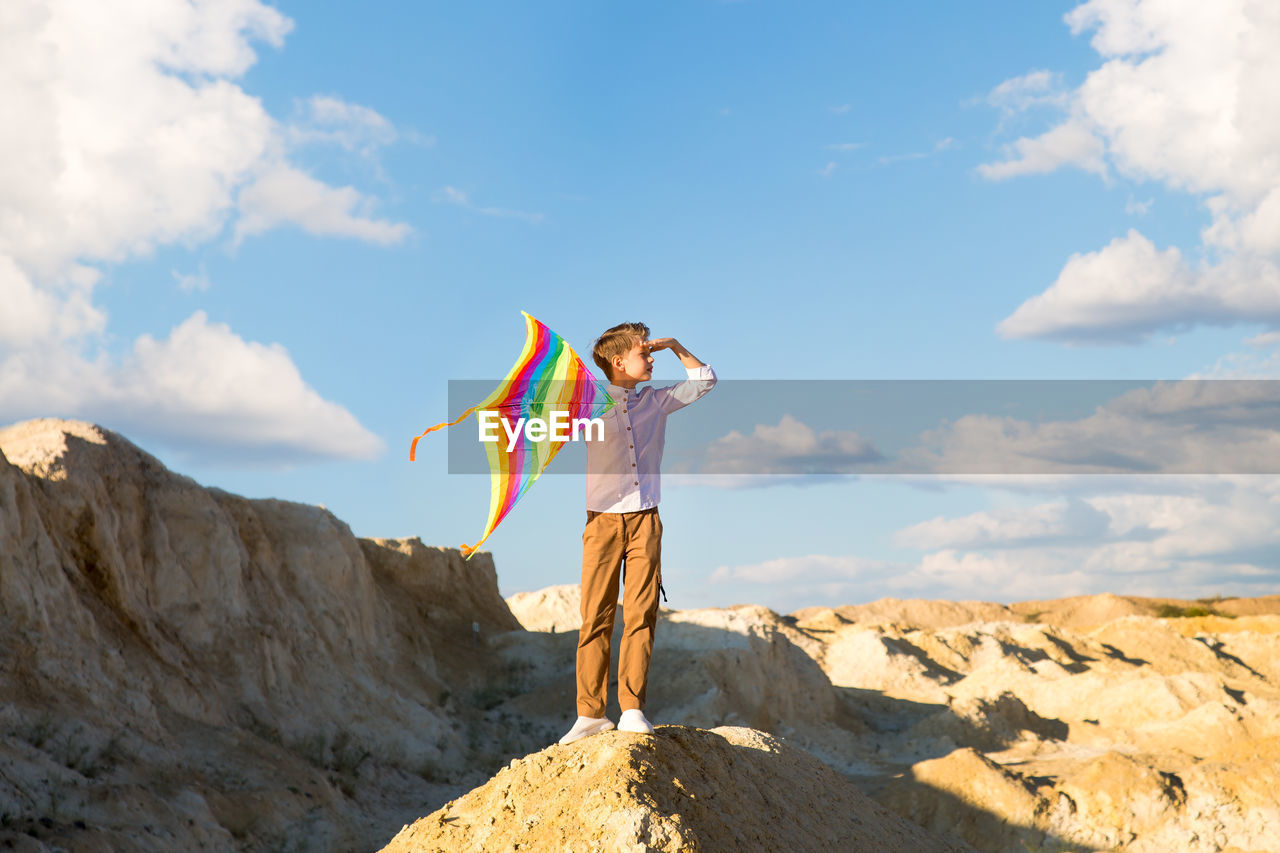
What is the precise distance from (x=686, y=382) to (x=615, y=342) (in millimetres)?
420

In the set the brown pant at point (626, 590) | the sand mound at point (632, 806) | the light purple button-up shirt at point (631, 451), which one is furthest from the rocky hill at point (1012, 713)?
the light purple button-up shirt at point (631, 451)

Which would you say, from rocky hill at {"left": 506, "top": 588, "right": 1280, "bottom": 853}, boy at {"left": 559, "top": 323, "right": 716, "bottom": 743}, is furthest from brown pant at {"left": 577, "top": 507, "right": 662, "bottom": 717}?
rocky hill at {"left": 506, "top": 588, "right": 1280, "bottom": 853}

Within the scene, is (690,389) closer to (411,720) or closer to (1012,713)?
(411,720)

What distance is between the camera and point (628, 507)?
15.9ft

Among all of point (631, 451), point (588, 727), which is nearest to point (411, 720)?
point (588, 727)

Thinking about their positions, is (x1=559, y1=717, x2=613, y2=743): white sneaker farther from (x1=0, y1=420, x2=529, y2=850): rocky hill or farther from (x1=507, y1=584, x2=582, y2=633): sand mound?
(x1=507, y1=584, x2=582, y2=633): sand mound

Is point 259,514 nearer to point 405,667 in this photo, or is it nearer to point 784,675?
point 405,667

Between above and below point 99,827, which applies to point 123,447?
above

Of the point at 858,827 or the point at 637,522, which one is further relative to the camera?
the point at 858,827

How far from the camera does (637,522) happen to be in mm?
4895

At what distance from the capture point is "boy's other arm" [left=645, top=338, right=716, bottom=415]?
4.99 metres

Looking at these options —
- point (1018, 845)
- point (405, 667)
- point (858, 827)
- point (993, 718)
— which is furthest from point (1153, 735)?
point (858, 827)

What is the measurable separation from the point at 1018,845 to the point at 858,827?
7.44 m

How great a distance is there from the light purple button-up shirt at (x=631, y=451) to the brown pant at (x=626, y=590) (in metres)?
0.08
